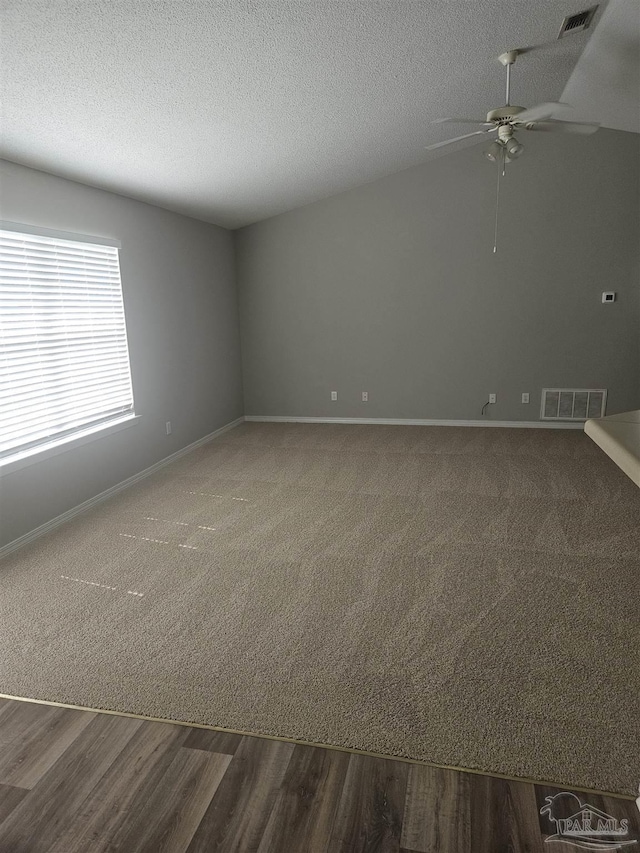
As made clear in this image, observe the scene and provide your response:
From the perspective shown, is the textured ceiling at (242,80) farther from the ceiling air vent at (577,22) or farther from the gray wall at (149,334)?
the gray wall at (149,334)

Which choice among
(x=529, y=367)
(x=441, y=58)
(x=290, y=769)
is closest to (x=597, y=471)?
(x=529, y=367)

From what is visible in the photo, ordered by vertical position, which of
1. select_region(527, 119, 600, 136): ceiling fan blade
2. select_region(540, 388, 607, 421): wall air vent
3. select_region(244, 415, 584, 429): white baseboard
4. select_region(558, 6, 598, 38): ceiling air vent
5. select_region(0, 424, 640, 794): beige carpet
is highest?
select_region(558, 6, 598, 38): ceiling air vent

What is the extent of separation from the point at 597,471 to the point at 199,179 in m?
4.18

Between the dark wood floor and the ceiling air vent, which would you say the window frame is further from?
the ceiling air vent

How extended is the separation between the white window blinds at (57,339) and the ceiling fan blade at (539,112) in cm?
313

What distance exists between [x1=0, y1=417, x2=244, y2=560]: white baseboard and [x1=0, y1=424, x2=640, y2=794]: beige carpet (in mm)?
113

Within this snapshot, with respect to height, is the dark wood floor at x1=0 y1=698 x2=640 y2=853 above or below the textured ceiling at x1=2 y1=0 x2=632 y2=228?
below

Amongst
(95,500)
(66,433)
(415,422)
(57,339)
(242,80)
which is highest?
(242,80)

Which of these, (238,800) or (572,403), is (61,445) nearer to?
(238,800)

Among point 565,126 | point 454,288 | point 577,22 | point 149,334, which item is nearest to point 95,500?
point 149,334

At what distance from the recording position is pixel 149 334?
5031 mm

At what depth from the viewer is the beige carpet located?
2.01 meters

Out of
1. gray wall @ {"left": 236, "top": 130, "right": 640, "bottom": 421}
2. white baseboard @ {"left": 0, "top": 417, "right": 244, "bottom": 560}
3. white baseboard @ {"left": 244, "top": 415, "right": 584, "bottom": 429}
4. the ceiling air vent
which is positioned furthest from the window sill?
the ceiling air vent

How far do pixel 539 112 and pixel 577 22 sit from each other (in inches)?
33.4
